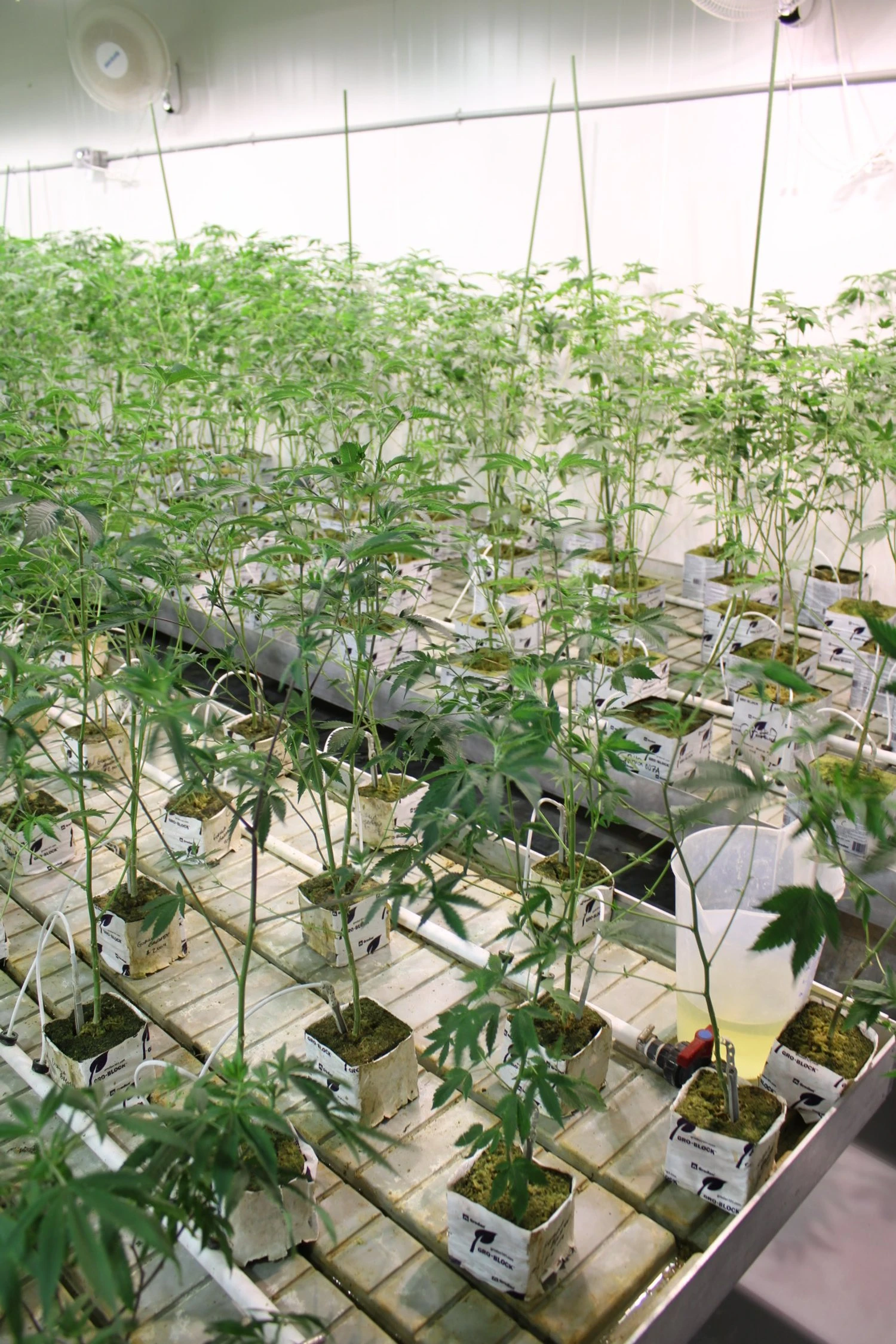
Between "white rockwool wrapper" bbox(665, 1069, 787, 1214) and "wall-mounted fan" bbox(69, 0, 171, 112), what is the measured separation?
19.2 ft

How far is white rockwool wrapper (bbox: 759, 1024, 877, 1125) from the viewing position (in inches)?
59.3

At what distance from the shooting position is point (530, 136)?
13.6ft

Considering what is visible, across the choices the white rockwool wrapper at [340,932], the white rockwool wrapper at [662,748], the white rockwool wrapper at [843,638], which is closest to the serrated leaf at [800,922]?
the white rockwool wrapper at [340,932]

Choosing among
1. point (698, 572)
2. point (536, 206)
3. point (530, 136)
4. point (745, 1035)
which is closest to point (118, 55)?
point (530, 136)

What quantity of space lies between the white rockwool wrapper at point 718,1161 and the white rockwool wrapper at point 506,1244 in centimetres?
18

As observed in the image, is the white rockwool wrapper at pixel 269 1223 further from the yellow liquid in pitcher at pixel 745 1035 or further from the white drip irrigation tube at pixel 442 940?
the yellow liquid in pitcher at pixel 745 1035

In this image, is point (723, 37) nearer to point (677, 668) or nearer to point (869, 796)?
point (677, 668)

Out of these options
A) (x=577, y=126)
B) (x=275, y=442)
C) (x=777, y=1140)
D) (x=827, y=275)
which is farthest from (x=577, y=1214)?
(x=275, y=442)

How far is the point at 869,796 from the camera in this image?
Result: 941mm

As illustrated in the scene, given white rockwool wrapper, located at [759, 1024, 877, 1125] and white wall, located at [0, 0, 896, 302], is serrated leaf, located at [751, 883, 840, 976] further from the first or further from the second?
white wall, located at [0, 0, 896, 302]

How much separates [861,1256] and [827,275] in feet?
9.45

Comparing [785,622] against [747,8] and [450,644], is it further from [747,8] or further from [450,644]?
[747,8]

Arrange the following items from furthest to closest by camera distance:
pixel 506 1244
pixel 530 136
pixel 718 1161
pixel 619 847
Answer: pixel 530 136, pixel 619 847, pixel 718 1161, pixel 506 1244

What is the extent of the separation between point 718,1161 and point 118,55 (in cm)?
596
